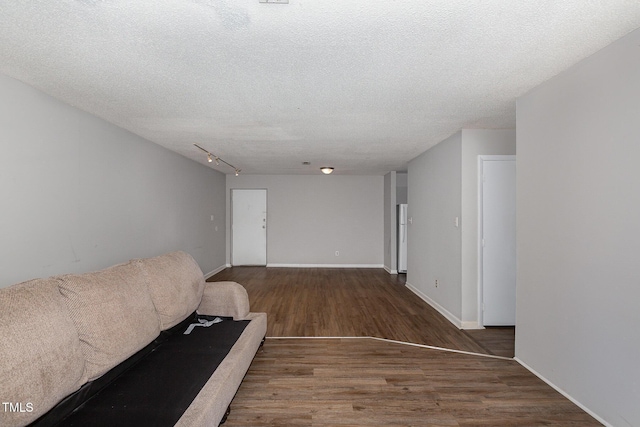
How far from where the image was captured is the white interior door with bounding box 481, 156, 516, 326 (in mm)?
3609

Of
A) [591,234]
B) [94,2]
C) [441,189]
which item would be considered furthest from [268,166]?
[591,234]

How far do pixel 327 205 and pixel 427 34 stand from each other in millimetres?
6068

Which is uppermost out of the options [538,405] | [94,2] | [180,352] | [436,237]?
[94,2]

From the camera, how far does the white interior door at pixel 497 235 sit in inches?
142

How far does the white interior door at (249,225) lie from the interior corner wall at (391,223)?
9.76ft

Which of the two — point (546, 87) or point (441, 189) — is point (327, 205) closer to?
point (441, 189)

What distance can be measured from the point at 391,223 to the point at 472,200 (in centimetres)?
344

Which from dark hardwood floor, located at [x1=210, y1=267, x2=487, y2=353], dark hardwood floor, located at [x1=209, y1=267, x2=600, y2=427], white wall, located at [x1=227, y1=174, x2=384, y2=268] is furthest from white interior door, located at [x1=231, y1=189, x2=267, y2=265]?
dark hardwood floor, located at [x1=209, y1=267, x2=600, y2=427]

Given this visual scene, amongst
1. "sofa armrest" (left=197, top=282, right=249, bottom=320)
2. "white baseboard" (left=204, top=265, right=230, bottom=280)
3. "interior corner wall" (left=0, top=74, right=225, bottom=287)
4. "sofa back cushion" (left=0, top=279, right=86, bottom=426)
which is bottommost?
"white baseboard" (left=204, top=265, right=230, bottom=280)

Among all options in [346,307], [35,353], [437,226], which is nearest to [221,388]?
[35,353]

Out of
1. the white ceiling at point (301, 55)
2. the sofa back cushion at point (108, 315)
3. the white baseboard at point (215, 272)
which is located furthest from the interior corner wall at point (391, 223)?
the sofa back cushion at point (108, 315)

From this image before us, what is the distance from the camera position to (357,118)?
3123 millimetres

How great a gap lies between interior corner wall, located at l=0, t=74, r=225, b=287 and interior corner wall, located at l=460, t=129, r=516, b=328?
3945mm

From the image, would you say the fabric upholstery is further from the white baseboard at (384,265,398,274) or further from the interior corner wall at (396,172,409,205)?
the interior corner wall at (396,172,409,205)
